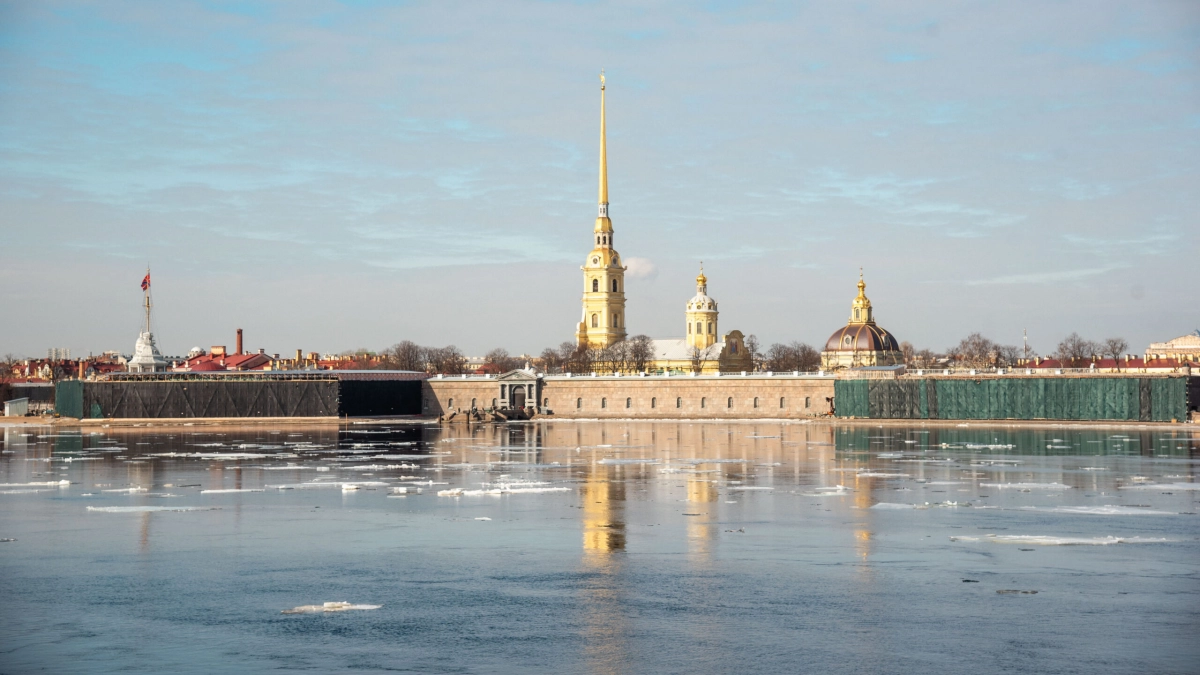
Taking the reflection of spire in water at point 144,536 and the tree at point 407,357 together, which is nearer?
the reflection of spire in water at point 144,536

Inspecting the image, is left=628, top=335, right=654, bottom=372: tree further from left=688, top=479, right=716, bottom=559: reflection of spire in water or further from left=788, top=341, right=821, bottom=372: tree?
left=688, top=479, right=716, bottom=559: reflection of spire in water

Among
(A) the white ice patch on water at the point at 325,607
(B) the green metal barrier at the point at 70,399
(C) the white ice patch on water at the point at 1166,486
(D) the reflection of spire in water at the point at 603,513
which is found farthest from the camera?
(B) the green metal barrier at the point at 70,399

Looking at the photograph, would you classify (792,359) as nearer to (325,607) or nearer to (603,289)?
(603,289)

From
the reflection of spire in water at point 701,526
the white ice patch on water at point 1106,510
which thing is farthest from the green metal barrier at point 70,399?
the white ice patch on water at point 1106,510

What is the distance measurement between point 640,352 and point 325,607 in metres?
127

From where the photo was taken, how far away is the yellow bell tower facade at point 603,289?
15738 cm

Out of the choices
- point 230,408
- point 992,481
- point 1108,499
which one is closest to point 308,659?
point 1108,499

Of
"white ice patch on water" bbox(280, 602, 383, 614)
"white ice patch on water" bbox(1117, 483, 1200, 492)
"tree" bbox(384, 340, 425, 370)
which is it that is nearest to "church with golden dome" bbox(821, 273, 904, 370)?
"tree" bbox(384, 340, 425, 370)

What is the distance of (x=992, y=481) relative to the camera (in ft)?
111

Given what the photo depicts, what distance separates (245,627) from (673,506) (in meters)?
14.0

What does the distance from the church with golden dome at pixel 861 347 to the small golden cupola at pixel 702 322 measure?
16120mm

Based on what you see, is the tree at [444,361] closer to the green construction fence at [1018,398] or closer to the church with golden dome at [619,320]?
the church with golden dome at [619,320]

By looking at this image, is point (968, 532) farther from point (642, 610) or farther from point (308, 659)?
point (308, 659)

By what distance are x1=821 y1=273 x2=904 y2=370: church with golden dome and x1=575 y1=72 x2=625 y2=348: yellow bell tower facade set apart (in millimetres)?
29241
